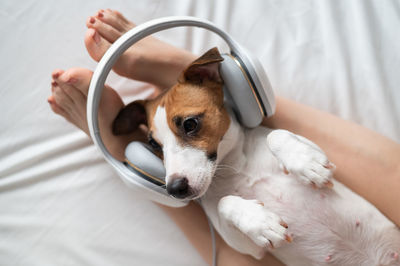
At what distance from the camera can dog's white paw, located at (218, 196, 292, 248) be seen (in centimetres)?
110

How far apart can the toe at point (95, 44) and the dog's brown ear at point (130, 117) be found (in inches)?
11.3

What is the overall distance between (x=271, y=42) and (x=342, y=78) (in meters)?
0.37

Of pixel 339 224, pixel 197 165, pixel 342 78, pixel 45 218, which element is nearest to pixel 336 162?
pixel 339 224

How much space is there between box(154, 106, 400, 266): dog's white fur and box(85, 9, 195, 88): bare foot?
38 centimetres

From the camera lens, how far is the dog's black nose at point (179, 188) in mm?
1134

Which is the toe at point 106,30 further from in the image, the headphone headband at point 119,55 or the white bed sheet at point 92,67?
the headphone headband at point 119,55

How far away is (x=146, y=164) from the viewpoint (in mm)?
1227

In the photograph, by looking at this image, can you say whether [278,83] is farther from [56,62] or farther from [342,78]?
[56,62]

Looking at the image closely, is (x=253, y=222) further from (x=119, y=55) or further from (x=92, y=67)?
(x=92, y=67)

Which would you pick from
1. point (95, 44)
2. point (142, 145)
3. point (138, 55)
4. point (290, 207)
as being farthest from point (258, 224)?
point (95, 44)

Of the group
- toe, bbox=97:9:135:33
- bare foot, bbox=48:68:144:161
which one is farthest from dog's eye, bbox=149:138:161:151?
toe, bbox=97:9:135:33

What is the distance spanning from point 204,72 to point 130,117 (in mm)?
388

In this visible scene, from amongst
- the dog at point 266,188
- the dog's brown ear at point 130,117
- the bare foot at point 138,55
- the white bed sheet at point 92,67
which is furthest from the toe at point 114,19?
the dog at point 266,188

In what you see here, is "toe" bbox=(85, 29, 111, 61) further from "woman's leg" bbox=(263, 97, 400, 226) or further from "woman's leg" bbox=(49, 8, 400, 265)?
"woman's leg" bbox=(263, 97, 400, 226)
